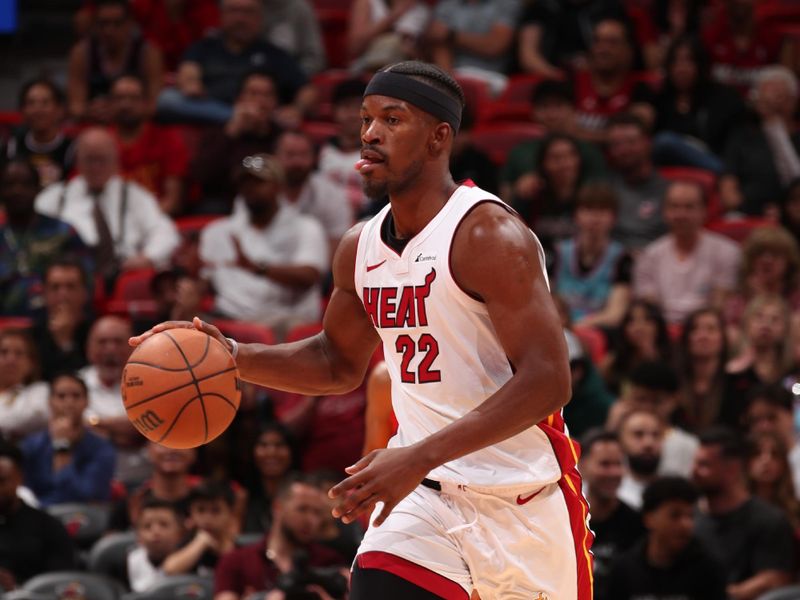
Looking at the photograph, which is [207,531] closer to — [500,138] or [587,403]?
[587,403]

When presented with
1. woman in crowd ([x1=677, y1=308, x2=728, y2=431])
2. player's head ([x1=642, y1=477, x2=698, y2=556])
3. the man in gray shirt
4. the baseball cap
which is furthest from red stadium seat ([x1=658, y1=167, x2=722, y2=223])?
player's head ([x1=642, y1=477, x2=698, y2=556])

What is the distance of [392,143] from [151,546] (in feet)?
13.4

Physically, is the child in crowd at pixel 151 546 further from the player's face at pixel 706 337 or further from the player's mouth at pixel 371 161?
the player's mouth at pixel 371 161

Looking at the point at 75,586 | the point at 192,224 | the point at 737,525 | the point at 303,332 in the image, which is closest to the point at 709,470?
the point at 737,525

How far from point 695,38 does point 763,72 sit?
0.65 metres

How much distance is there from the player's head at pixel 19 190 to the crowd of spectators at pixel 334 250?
18mm

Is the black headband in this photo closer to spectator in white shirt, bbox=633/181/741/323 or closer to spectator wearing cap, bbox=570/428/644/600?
spectator wearing cap, bbox=570/428/644/600

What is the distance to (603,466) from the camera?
7.94 m

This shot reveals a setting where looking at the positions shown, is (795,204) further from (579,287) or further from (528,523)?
(528,523)

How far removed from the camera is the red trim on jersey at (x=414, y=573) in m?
4.31

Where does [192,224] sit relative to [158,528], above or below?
above

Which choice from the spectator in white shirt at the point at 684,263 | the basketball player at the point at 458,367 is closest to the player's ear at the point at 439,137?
the basketball player at the point at 458,367

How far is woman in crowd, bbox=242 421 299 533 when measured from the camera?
8.52 m

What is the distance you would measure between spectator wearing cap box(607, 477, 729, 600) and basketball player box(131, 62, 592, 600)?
305 cm
